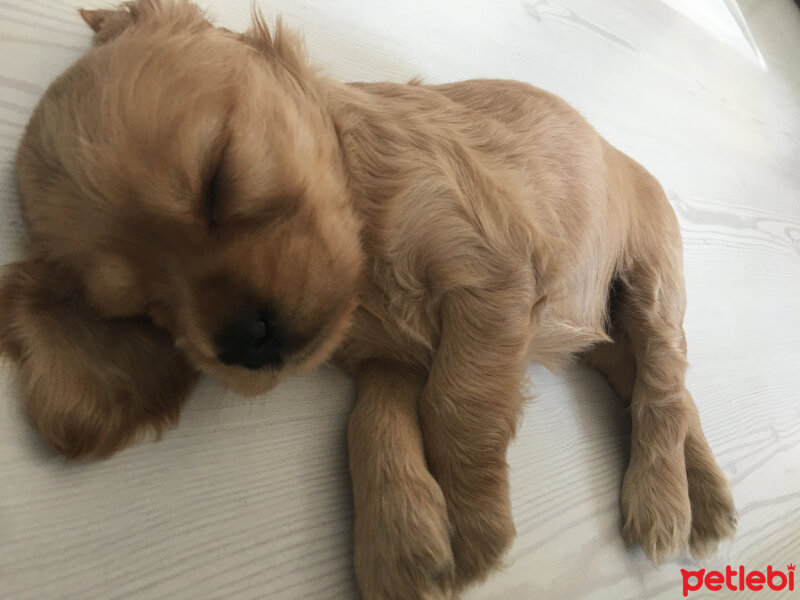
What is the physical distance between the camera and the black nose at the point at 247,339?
3.09 feet

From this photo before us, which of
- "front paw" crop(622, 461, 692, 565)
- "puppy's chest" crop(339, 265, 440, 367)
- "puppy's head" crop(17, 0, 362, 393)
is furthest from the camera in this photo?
"front paw" crop(622, 461, 692, 565)

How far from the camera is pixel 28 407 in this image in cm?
96

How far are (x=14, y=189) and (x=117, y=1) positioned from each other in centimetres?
65

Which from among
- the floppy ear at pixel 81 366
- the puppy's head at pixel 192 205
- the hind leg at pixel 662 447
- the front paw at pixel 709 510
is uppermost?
the puppy's head at pixel 192 205

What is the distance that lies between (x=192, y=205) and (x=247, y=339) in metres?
0.24

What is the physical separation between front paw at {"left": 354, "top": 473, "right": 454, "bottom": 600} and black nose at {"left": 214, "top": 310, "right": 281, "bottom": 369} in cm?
35

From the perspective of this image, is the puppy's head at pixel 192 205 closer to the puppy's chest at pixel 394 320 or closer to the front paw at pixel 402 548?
the puppy's chest at pixel 394 320

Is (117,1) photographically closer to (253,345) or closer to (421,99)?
(421,99)

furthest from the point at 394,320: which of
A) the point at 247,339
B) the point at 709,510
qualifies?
the point at 709,510

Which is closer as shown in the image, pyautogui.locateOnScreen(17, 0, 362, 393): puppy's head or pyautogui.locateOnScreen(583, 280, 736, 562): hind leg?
pyautogui.locateOnScreen(17, 0, 362, 393): puppy's head

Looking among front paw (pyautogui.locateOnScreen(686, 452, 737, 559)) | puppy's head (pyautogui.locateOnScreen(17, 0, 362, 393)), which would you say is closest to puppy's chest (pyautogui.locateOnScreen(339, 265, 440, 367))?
puppy's head (pyautogui.locateOnScreen(17, 0, 362, 393))

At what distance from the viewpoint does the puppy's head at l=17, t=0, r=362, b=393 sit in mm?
916

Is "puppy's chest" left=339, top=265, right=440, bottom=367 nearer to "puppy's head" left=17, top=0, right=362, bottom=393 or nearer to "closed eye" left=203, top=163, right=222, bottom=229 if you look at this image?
"puppy's head" left=17, top=0, right=362, bottom=393

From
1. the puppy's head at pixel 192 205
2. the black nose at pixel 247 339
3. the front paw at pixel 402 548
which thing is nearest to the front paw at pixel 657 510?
the front paw at pixel 402 548
